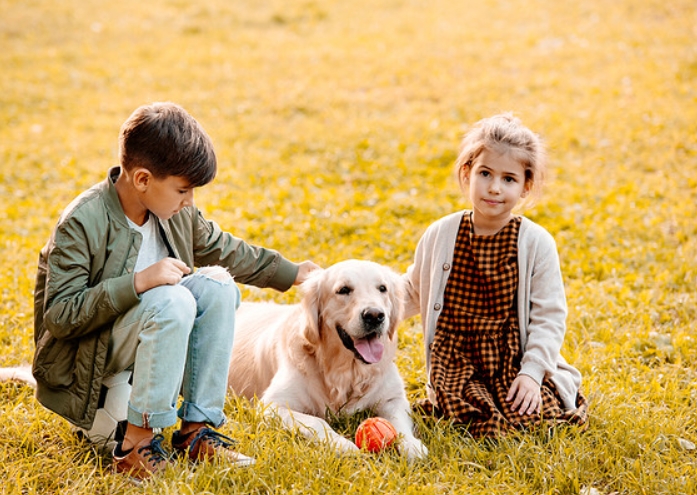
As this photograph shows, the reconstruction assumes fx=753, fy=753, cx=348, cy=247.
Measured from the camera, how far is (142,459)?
292 cm

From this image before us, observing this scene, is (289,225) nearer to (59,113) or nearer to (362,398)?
(362,398)

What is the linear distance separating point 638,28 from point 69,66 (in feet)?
31.4

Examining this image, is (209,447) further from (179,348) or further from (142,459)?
(179,348)

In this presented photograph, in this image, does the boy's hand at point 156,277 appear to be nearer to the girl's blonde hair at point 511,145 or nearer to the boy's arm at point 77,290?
the boy's arm at point 77,290

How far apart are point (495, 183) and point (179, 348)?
1.70 m

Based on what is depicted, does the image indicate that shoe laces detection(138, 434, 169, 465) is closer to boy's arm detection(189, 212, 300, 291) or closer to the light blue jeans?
the light blue jeans

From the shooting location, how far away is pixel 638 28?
12.4 metres

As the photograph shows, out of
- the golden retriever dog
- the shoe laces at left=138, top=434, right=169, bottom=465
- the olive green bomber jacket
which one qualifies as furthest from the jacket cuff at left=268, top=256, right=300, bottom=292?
the shoe laces at left=138, top=434, right=169, bottom=465

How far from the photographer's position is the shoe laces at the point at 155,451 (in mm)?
2922

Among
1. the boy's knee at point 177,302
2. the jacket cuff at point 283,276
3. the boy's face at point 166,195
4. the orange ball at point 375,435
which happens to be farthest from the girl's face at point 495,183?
the boy's knee at point 177,302

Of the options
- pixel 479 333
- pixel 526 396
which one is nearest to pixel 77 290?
pixel 479 333

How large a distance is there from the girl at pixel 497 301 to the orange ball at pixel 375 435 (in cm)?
37

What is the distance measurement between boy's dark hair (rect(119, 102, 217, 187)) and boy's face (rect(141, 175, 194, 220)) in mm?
25

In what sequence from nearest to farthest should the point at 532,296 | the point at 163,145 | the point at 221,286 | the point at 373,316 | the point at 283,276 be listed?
1. the point at 163,145
2. the point at 221,286
3. the point at 373,316
4. the point at 532,296
5. the point at 283,276
